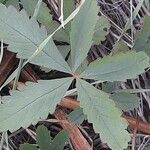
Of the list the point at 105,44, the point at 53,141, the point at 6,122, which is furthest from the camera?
the point at 105,44

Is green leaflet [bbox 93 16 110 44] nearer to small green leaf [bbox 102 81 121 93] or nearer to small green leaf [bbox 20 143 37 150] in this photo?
small green leaf [bbox 102 81 121 93]


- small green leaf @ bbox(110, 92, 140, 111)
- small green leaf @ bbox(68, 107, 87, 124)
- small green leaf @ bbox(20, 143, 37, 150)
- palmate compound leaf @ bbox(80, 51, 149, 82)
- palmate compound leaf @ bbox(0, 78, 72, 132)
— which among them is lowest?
small green leaf @ bbox(110, 92, 140, 111)

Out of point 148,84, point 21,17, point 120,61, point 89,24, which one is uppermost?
point 21,17

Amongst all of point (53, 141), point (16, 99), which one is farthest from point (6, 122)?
point (53, 141)

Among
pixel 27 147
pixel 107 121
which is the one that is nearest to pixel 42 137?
pixel 27 147

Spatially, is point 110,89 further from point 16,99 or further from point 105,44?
point 16,99

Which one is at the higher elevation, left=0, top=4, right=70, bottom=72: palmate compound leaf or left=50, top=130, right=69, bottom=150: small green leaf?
left=0, top=4, right=70, bottom=72: palmate compound leaf

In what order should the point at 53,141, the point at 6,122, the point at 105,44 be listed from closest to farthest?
the point at 6,122 → the point at 53,141 → the point at 105,44

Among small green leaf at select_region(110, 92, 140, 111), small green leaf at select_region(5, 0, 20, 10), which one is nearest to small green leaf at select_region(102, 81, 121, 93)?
small green leaf at select_region(110, 92, 140, 111)
